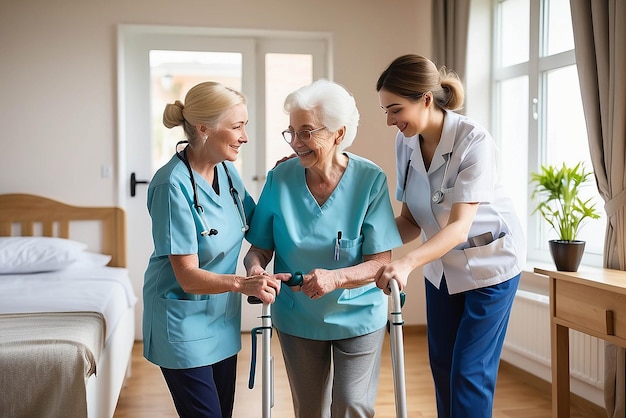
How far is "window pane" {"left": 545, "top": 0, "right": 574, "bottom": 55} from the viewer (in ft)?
11.7

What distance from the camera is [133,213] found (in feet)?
15.2

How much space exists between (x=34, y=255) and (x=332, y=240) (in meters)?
2.49

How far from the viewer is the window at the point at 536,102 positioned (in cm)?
354

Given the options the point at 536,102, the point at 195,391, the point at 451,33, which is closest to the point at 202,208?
the point at 195,391

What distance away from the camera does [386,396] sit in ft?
11.2

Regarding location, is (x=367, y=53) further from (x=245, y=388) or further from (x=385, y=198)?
(x=385, y=198)

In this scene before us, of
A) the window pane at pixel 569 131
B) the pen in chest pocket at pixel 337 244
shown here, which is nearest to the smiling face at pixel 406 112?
the pen in chest pocket at pixel 337 244

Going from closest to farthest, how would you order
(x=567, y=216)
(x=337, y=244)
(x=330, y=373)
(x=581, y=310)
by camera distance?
(x=337, y=244), (x=330, y=373), (x=581, y=310), (x=567, y=216)

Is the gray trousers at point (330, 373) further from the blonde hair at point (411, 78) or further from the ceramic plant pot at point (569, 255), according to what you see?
the ceramic plant pot at point (569, 255)

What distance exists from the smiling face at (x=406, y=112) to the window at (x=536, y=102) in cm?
166

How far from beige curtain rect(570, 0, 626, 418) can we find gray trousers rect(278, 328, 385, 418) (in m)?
1.42

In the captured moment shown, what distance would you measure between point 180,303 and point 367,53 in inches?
127

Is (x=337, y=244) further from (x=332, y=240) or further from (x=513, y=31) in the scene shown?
(x=513, y=31)

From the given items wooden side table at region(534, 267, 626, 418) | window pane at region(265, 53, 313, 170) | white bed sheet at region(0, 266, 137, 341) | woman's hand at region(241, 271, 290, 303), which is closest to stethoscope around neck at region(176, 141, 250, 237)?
woman's hand at region(241, 271, 290, 303)
